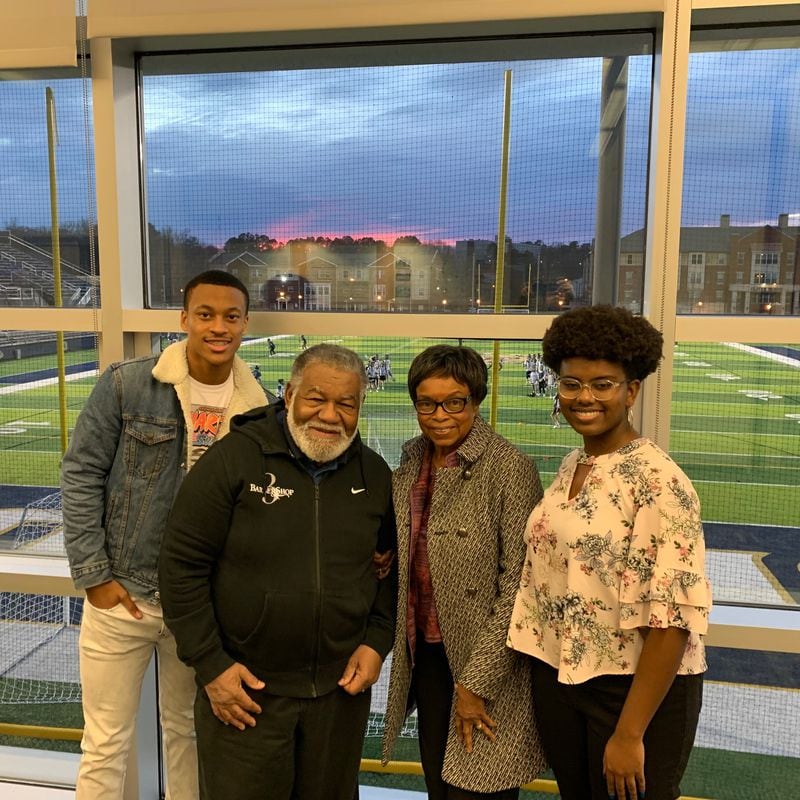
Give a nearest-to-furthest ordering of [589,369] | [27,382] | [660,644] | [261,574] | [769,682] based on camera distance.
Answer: [660,644] → [589,369] → [261,574] → [769,682] → [27,382]

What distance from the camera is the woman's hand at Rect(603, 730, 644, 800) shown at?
127cm

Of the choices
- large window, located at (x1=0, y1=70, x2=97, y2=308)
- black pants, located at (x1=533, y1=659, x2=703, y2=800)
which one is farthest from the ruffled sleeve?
large window, located at (x1=0, y1=70, x2=97, y2=308)

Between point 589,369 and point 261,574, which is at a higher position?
point 589,369

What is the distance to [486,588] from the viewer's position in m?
1.49

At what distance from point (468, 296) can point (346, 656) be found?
1229 millimetres

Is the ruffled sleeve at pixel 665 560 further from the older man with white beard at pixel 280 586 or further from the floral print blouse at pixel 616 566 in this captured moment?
the older man with white beard at pixel 280 586

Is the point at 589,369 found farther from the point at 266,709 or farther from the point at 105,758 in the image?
the point at 105,758

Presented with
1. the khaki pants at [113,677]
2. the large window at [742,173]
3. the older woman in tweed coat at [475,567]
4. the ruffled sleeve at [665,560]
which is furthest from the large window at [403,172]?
the khaki pants at [113,677]

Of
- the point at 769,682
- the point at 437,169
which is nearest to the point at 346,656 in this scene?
the point at 437,169

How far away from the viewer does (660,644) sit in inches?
48.5

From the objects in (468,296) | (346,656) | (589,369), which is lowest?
→ (346,656)

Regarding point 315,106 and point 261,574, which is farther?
point 315,106

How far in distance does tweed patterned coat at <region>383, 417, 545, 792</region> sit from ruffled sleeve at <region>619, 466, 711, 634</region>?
27 cm

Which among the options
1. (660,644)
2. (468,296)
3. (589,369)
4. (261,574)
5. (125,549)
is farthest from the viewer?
(468,296)
